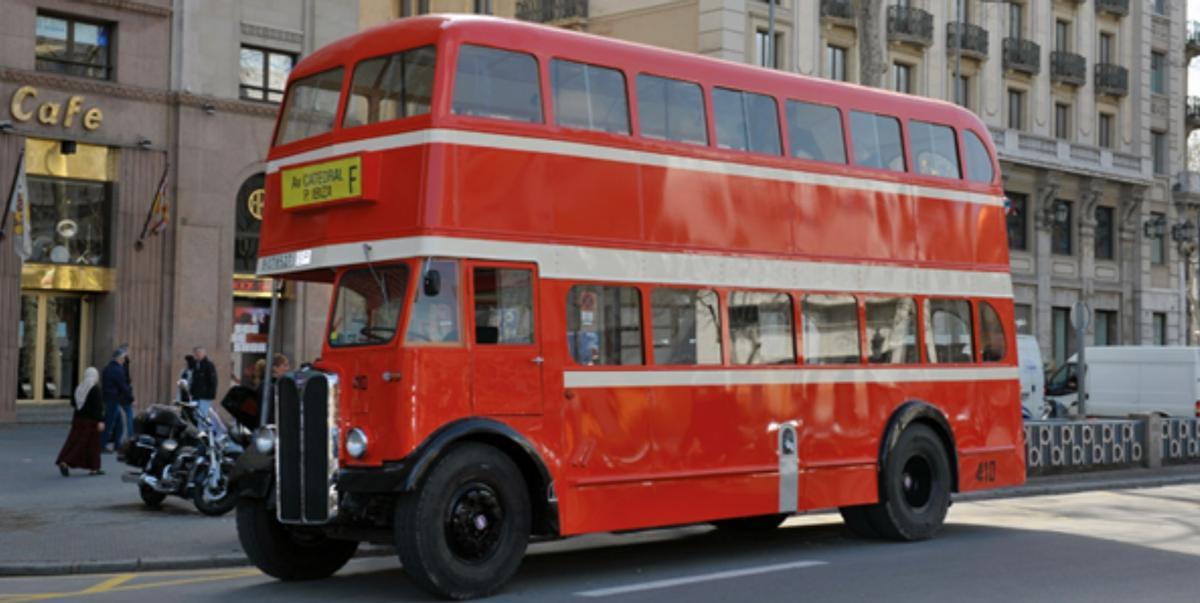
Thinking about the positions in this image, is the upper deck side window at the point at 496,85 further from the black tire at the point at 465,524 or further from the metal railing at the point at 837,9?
the metal railing at the point at 837,9

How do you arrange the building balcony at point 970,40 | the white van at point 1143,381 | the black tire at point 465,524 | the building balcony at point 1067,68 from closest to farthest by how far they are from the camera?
the black tire at point 465,524, the white van at point 1143,381, the building balcony at point 970,40, the building balcony at point 1067,68

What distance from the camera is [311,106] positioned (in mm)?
11914

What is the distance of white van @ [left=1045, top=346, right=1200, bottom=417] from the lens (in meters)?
32.6

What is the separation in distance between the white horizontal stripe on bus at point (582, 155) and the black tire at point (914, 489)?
236 centimetres

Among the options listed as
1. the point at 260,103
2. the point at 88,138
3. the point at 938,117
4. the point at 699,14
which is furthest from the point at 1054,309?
the point at 938,117

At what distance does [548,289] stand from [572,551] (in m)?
3.46

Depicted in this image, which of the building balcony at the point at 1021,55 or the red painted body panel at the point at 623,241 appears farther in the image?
the building balcony at the point at 1021,55

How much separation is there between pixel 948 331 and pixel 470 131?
621 centimetres

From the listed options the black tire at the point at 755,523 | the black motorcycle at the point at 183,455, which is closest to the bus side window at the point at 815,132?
the black tire at the point at 755,523

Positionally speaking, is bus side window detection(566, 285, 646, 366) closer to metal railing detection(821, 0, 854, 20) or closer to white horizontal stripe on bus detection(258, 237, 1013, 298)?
white horizontal stripe on bus detection(258, 237, 1013, 298)

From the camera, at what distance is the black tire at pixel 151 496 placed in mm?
16734

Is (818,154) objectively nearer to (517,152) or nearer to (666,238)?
(666,238)

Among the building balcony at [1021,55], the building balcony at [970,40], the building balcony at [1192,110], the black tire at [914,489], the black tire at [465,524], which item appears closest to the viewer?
the black tire at [465,524]

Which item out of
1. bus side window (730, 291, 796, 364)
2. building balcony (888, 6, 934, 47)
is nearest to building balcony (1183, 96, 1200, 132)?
building balcony (888, 6, 934, 47)
